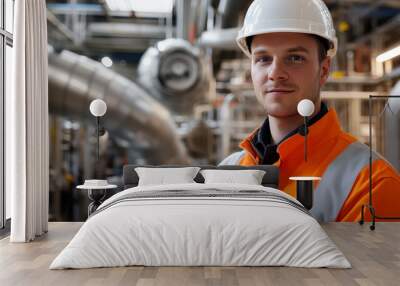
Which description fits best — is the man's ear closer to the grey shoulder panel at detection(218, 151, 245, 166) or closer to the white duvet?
the grey shoulder panel at detection(218, 151, 245, 166)

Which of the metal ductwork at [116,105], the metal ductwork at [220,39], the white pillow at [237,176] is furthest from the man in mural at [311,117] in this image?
the metal ductwork at [220,39]

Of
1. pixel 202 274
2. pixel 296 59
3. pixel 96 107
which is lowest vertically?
pixel 202 274

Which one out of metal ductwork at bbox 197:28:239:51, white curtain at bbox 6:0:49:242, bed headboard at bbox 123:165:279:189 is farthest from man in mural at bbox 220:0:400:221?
metal ductwork at bbox 197:28:239:51

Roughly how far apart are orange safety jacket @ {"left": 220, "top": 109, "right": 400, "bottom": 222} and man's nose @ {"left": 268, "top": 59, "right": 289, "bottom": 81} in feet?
1.77

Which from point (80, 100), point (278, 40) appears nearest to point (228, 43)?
point (80, 100)

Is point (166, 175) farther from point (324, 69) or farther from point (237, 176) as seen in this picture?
point (324, 69)

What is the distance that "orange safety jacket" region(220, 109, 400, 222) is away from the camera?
4730 millimetres

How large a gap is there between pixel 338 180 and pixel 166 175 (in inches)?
60.3

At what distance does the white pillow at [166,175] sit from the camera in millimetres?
4871

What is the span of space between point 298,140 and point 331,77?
3.49 m

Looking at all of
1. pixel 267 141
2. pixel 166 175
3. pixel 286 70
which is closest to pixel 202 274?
pixel 166 175

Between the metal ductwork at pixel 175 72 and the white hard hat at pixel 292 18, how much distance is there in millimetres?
2648

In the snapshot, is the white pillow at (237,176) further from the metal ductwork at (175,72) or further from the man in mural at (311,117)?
the metal ductwork at (175,72)

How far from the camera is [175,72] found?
7.62 meters
